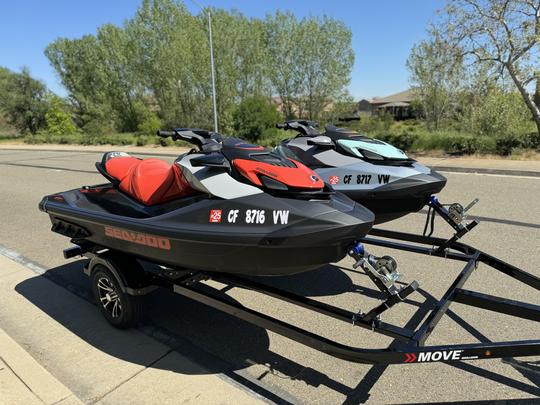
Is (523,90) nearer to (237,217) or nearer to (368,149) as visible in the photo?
(368,149)

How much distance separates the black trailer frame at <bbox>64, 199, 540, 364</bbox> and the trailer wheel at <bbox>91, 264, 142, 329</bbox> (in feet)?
0.31

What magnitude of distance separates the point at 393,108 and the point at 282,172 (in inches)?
2634

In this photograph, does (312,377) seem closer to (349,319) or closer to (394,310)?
(349,319)

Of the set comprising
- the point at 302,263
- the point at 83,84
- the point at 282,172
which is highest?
the point at 83,84

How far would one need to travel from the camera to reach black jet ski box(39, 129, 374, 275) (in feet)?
7.89

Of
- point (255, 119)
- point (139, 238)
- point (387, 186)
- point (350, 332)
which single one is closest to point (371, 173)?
point (387, 186)

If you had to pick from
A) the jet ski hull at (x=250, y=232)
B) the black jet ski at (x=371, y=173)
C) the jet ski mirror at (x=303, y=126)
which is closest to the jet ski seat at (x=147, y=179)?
the jet ski hull at (x=250, y=232)

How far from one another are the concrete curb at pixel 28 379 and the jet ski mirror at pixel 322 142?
2822 mm

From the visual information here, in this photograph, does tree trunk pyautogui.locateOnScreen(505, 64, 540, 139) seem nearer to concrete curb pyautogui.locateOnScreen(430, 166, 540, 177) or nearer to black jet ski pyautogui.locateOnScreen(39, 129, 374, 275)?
concrete curb pyautogui.locateOnScreen(430, 166, 540, 177)

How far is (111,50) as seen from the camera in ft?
119

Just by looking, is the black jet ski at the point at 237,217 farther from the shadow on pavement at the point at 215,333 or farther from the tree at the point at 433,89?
the tree at the point at 433,89

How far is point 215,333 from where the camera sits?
333 cm

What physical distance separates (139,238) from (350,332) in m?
1.76

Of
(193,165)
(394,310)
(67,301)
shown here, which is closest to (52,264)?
(67,301)
